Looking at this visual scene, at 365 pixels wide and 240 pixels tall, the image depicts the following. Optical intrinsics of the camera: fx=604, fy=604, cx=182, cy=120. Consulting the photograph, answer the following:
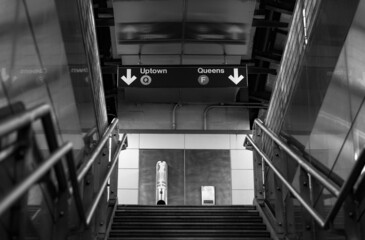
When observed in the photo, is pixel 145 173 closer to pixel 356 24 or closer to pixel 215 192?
pixel 215 192

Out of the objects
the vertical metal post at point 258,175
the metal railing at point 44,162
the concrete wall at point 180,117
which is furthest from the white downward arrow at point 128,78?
the metal railing at point 44,162

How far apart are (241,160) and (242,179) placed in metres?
0.44

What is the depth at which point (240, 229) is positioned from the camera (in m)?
5.71

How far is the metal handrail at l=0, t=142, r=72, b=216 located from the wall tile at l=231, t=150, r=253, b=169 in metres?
10.3

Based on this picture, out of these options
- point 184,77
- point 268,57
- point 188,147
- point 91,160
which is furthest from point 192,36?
point 91,160

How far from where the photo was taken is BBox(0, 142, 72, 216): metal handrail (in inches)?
78.6

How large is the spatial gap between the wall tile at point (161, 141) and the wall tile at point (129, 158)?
0.78ft

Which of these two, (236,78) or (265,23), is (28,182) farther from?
(265,23)

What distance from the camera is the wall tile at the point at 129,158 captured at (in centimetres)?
1301

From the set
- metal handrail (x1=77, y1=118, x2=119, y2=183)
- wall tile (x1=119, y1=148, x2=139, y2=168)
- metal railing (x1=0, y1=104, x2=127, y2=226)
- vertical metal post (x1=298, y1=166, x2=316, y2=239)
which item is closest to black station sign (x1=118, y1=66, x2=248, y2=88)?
metal handrail (x1=77, y1=118, x2=119, y2=183)

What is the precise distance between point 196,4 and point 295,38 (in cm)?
309

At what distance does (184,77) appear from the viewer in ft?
28.9

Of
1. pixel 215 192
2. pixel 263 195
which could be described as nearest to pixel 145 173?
pixel 215 192

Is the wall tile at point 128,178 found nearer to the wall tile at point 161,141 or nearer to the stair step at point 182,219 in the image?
the wall tile at point 161,141
